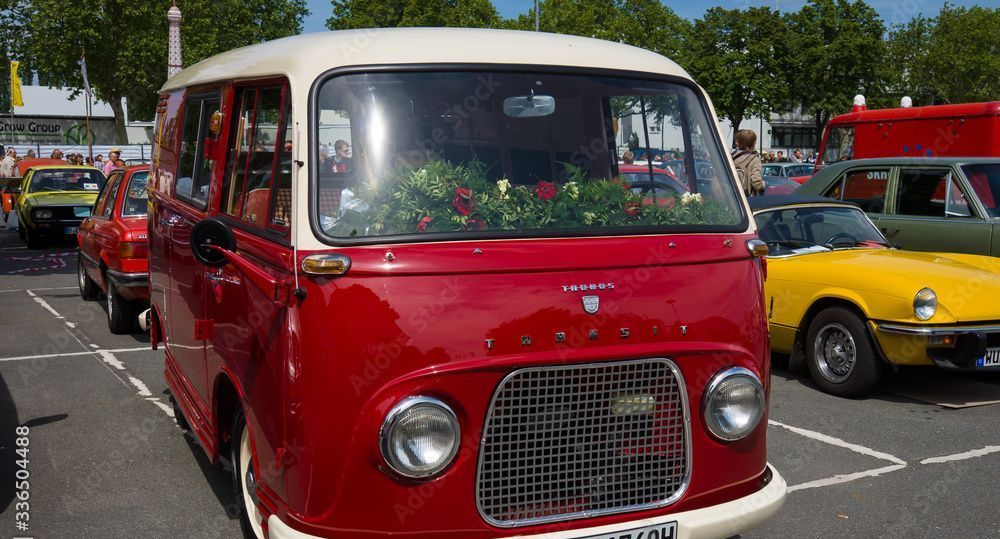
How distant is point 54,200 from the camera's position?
19.7 metres

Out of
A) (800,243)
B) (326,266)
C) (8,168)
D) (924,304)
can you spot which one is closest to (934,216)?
(800,243)

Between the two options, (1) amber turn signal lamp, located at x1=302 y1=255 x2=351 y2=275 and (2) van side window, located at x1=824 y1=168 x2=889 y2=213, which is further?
(2) van side window, located at x1=824 y1=168 x2=889 y2=213

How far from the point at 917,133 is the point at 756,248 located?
44.6 ft

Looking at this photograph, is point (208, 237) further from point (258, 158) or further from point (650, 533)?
point (650, 533)

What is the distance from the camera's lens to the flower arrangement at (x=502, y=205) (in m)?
3.53

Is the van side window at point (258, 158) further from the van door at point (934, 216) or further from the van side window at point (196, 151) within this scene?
the van door at point (934, 216)

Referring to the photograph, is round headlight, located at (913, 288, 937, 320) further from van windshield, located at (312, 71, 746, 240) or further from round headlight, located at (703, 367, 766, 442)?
round headlight, located at (703, 367, 766, 442)

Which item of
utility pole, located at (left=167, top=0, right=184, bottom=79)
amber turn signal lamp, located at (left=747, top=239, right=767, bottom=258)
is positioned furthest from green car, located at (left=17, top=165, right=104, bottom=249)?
amber turn signal lamp, located at (left=747, top=239, right=767, bottom=258)

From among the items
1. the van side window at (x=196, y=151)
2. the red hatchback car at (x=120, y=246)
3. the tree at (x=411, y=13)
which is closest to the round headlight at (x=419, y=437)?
the van side window at (x=196, y=151)

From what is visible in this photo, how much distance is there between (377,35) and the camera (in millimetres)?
3848

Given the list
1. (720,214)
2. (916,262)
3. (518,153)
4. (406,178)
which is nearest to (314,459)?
(406,178)

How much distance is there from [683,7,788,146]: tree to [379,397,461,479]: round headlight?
5517cm

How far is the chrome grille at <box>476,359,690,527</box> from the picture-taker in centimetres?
331

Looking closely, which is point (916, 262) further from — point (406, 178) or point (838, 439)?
point (406, 178)
